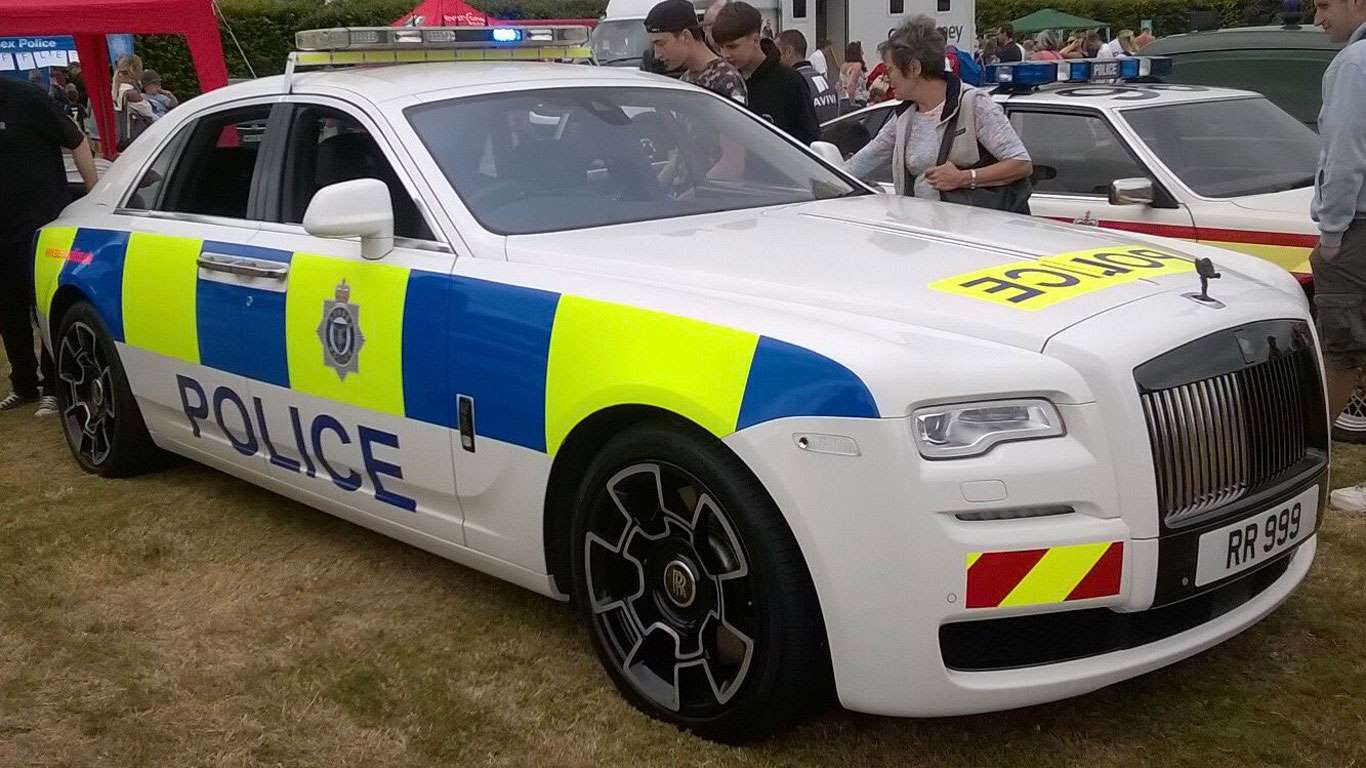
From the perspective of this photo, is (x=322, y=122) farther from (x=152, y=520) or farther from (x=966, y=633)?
(x=966, y=633)

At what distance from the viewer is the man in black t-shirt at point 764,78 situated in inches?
226

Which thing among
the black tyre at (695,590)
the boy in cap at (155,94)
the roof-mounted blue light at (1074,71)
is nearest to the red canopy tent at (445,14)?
the boy in cap at (155,94)

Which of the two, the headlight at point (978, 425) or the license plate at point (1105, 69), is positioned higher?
the license plate at point (1105, 69)

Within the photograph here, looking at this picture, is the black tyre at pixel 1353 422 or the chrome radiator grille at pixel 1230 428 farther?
the black tyre at pixel 1353 422

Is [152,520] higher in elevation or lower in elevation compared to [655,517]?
lower

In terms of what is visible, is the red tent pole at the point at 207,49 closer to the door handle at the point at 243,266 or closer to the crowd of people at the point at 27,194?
the crowd of people at the point at 27,194

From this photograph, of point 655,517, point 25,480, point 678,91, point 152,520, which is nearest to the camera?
point 655,517

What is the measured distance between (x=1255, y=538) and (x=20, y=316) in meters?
5.59

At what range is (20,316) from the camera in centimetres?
641

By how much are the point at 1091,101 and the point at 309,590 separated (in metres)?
4.11

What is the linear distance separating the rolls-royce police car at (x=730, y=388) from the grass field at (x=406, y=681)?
23 cm

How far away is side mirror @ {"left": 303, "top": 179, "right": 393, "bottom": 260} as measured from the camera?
3473 millimetres

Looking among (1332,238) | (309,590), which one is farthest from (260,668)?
(1332,238)

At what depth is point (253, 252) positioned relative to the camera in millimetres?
4129
